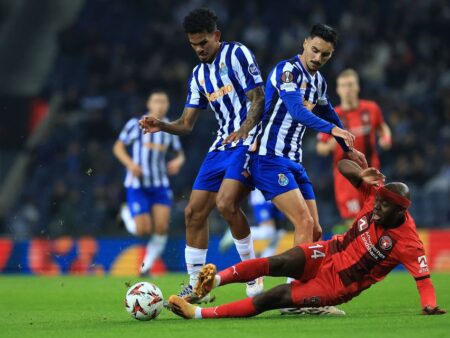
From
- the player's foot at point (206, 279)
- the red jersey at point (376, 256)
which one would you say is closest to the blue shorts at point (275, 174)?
the red jersey at point (376, 256)

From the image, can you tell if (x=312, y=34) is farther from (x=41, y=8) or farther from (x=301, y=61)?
(x=41, y=8)

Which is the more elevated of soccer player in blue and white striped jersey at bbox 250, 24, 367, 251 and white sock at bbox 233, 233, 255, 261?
soccer player in blue and white striped jersey at bbox 250, 24, 367, 251

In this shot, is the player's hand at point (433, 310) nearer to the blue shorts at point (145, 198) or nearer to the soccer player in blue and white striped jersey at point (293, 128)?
the soccer player in blue and white striped jersey at point (293, 128)

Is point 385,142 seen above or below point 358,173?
above

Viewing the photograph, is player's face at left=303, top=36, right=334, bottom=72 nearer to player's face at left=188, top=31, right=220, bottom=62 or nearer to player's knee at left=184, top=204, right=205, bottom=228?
player's face at left=188, top=31, right=220, bottom=62

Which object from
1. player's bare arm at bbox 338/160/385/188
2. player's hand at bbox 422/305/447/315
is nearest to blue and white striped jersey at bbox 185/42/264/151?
player's bare arm at bbox 338/160/385/188

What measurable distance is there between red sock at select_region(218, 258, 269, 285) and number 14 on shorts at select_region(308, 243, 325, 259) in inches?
13.7

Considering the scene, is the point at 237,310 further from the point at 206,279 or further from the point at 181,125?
the point at 181,125

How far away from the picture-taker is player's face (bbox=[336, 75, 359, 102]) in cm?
1189

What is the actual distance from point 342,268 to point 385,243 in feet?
1.14

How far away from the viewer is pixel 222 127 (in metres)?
8.19

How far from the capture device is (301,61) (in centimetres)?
798

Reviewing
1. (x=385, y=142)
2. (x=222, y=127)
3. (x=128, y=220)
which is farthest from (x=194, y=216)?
(x=128, y=220)

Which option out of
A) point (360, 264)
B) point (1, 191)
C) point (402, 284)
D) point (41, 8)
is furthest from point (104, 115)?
point (360, 264)
